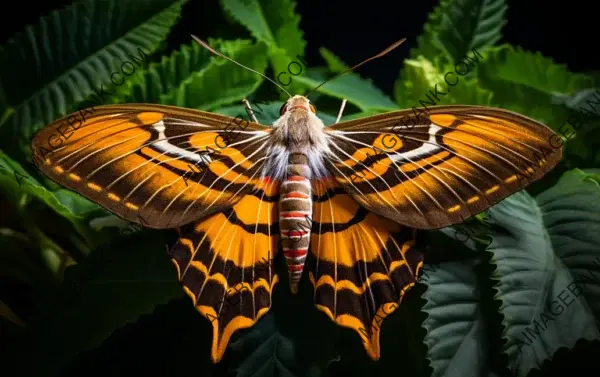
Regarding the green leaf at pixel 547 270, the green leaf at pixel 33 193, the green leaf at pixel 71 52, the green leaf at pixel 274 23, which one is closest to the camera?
the green leaf at pixel 547 270

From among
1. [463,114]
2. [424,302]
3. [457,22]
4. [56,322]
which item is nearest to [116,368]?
[56,322]

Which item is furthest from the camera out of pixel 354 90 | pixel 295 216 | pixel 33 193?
pixel 354 90

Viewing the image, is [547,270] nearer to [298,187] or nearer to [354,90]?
[298,187]

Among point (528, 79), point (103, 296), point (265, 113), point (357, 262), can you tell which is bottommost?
point (103, 296)

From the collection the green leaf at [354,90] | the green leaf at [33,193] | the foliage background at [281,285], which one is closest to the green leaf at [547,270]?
the foliage background at [281,285]

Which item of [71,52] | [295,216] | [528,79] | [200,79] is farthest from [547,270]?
[71,52]

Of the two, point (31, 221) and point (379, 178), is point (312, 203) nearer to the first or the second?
point (379, 178)

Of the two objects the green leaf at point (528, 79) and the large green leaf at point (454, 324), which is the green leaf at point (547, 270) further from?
the green leaf at point (528, 79)
